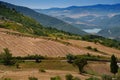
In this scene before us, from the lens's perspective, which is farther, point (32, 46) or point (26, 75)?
point (32, 46)

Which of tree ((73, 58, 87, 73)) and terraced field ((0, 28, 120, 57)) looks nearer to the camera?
tree ((73, 58, 87, 73))

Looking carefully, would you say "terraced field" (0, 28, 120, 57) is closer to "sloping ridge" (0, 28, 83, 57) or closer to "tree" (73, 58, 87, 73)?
"sloping ridge" (0, 28, 83, 57)

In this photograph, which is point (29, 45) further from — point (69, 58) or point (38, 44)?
point (69, 58)

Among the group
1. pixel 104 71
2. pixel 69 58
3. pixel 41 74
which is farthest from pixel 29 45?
pixel 41 74

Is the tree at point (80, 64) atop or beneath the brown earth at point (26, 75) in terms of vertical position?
atop

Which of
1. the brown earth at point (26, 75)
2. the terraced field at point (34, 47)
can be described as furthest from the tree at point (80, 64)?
the terraced field at point (34, 47)

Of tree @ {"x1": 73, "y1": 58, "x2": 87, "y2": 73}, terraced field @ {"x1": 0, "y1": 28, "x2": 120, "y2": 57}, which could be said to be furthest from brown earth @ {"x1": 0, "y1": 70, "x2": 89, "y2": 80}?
terraced field @ {"x1": 0, "y1": 28, "x2": 120, "y2": 57}

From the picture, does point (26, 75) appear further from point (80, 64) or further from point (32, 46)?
point (32, 46)

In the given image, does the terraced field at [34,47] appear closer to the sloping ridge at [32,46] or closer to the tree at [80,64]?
the sloping ridge at [32,46]

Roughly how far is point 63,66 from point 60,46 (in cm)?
4459

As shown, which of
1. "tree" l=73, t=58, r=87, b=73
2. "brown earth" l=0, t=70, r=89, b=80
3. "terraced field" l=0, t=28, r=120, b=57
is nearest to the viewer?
"brown earth" l=0, t=70, r=89, b=80

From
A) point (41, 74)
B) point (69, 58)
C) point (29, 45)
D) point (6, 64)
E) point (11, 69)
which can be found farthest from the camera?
point (29, 45)

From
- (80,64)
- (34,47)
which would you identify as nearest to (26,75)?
(80,64)

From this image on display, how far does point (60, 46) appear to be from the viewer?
609ft
